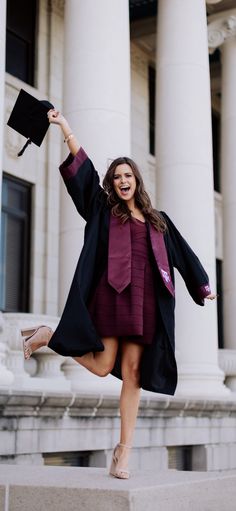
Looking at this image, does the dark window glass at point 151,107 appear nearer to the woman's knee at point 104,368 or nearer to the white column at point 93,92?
the white column at point 93,92

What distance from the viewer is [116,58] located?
13.9 metres

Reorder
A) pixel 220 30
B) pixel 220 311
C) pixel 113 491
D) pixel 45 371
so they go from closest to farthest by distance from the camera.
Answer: pixel 113 491 → pixel 45 371 → pixel 220 30 → pixel 220 311

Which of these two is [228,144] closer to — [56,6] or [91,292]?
[56,6]

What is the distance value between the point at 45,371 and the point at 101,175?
4.02m

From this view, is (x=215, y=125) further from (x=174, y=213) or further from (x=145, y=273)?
(x=145, y=273)

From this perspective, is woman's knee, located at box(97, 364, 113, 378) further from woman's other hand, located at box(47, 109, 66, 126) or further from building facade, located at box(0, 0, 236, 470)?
building facade, located at box(0, 0, 236, 470)

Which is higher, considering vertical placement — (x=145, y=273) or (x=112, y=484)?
(x=145, y=273)

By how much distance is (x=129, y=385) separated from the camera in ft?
20.5

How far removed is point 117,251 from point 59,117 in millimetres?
1079

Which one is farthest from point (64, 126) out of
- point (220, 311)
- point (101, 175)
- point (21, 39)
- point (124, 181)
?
point (220, 311)

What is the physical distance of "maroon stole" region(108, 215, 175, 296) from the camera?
20.1 feet

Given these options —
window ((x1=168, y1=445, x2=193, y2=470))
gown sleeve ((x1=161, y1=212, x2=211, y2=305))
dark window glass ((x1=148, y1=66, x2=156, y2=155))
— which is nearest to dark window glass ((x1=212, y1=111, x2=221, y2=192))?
dark window glass ((x1=148, y1=66, x2=156, y2=155))

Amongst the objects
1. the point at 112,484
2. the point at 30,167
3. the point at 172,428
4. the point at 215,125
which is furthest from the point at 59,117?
the point at 215,125

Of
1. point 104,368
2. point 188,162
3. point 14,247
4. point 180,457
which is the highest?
point 188,162
